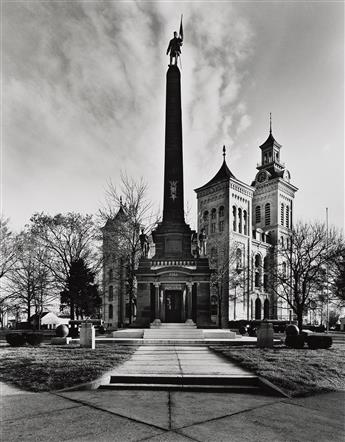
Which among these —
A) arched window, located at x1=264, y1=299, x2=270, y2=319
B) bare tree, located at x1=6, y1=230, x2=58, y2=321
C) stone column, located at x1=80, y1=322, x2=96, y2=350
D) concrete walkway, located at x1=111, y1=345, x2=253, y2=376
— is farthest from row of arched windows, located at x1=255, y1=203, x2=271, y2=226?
stone column, located at x1=80, y1=322, x2=96, y2=350

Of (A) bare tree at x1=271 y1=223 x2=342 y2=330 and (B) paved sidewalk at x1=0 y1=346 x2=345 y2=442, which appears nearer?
(B) paved sidewalk at x1=0 y1=346 x2=345 y2=442

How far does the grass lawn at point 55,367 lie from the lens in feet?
32.7

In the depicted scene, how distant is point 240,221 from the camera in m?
65.2

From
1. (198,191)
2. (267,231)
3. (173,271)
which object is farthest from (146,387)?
(267,231)

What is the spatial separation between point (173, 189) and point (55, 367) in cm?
1801

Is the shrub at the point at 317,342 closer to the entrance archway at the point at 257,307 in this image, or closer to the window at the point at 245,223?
the window at the point at 245,223

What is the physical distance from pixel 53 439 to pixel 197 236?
21555mm

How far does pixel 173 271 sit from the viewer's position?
80.7ft

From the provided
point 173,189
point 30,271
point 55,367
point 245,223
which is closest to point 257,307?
point 245,223

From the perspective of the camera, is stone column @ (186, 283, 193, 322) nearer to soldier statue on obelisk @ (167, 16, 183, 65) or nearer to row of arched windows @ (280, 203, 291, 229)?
soldier statue on obelisk @ (167, 16, 183, 65)

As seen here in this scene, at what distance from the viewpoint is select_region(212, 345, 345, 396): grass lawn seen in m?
9.90

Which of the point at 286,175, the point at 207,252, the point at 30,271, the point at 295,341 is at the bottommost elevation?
the point at 295,341

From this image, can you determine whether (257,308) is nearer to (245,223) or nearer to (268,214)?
(245,223)

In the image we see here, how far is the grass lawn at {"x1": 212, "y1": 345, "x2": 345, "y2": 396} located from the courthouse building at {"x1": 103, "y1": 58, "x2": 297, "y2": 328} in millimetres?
9534
